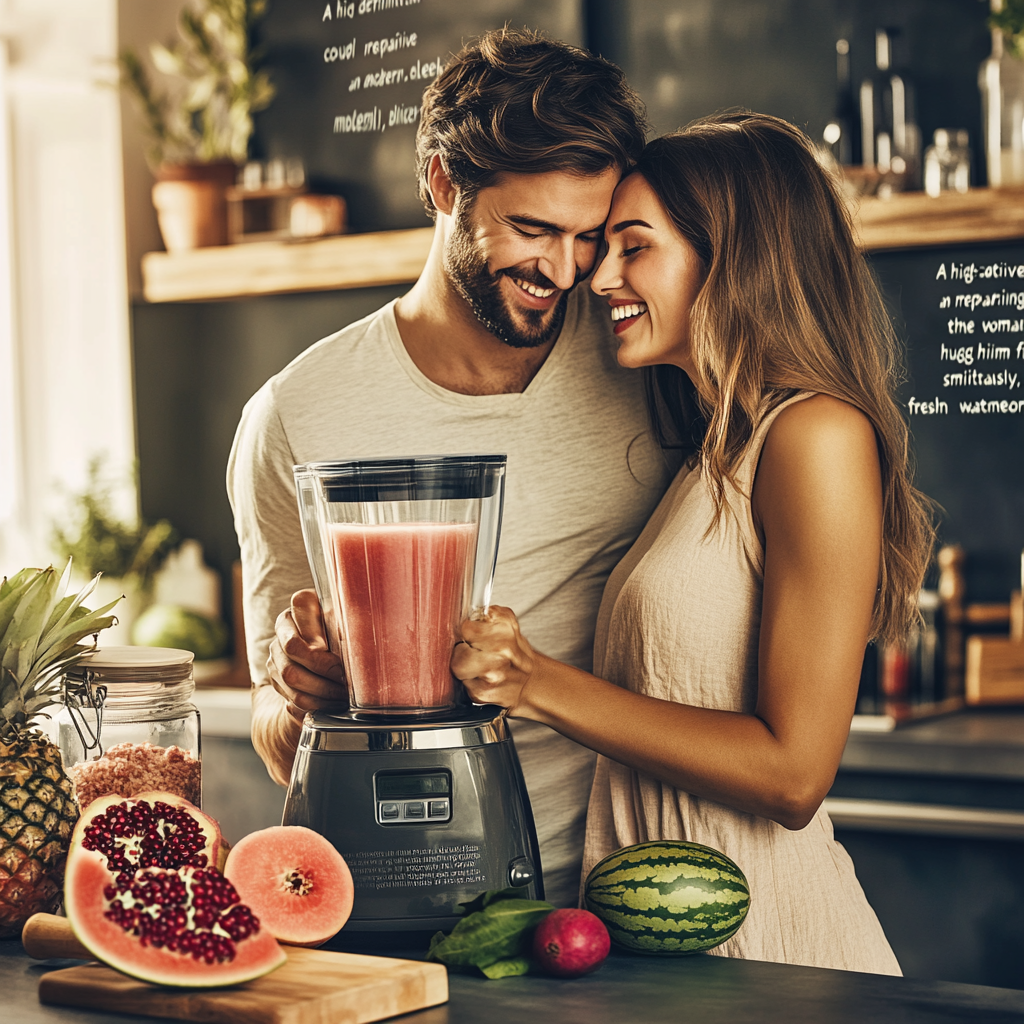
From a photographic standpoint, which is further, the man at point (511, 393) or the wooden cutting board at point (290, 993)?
the man at point (511, 393)

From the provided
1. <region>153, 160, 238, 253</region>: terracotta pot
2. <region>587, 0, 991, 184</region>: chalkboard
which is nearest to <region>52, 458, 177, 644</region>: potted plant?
<region>153, 160, 238, 253</region>: terracotta pot

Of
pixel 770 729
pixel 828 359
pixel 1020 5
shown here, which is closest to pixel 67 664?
pixel 770 729

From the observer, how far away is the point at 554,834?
1508mm

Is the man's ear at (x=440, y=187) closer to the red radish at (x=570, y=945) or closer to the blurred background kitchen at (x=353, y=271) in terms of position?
the blurred background kitchen at (x=353, y=271)

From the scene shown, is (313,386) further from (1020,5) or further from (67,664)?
(1020,5)

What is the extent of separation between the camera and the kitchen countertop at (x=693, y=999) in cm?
89

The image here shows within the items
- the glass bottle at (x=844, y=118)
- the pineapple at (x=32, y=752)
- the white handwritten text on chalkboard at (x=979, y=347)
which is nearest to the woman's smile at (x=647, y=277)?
the white handwritten text on chalkboard at (x=979, y=347)

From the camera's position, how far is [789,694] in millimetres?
1178

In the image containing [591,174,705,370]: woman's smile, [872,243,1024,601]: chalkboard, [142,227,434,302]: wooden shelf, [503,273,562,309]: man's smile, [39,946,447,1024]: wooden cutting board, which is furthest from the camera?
[142,227,434,302]: wooden shelf

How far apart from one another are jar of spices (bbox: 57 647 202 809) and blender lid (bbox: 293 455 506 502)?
0.26 meters

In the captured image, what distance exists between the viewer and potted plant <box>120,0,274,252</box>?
9.84 ft

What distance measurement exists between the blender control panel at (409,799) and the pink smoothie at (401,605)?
0.24 ft

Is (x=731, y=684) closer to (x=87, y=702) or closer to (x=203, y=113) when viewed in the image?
(x=87, y=702)

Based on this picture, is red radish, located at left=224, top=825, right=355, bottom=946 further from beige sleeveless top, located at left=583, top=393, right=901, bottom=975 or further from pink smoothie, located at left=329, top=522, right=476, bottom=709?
beige sleeveless top, located at left=583, top=393, right=901, bottom=975
